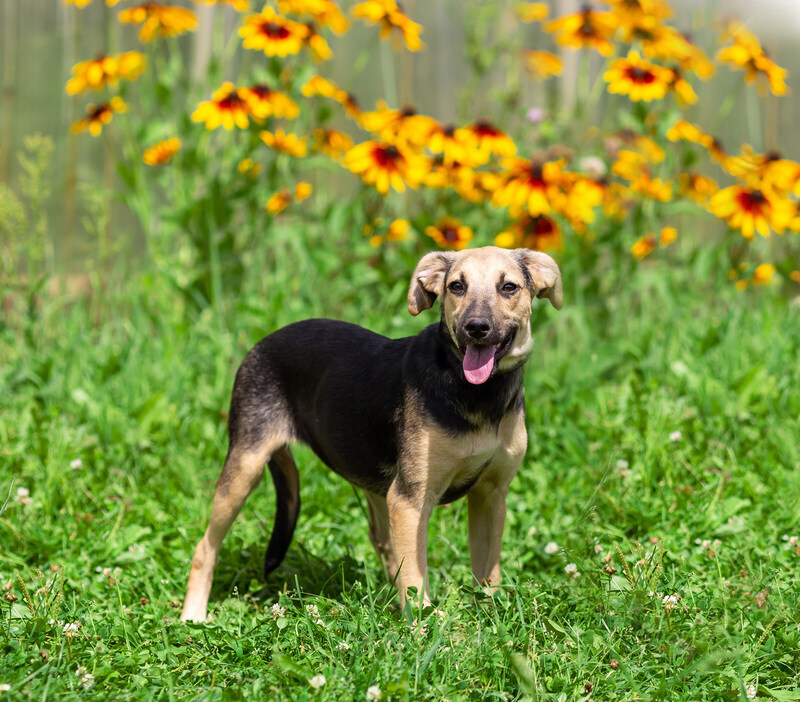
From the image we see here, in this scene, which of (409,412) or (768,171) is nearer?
(409,412)

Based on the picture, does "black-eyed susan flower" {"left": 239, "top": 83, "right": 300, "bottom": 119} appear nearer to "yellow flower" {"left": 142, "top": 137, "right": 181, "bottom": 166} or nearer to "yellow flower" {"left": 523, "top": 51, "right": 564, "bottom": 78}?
"yellow flower" {"left": 142, "top": 137, "right": 181, "bottom": 166}

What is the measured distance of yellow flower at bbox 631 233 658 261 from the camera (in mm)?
5895

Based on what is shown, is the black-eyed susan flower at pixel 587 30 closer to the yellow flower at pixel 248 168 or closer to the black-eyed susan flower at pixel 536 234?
the black-eyed susan flower at pixel 536 234

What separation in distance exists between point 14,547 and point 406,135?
3.13 metres

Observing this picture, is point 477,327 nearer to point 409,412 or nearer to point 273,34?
point 409,412

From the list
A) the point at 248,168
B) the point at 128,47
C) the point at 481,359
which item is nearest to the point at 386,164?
the point at 248,168

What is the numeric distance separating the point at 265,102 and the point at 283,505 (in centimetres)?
261

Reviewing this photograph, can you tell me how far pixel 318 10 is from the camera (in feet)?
17.9

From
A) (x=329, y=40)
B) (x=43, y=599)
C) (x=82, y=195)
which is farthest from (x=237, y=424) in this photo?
(x=329, y=40)

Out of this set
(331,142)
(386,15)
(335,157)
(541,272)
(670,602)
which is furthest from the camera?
(335,157)

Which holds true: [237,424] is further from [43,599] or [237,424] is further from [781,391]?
[781,391]

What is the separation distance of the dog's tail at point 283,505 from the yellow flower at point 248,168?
8.49 ft

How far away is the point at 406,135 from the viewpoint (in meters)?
5.45

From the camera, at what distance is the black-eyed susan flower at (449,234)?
5469 mm
